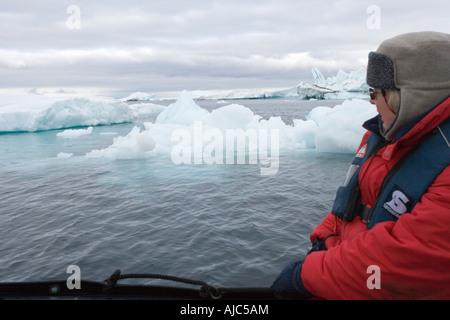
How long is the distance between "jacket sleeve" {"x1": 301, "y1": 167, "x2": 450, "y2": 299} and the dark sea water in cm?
316

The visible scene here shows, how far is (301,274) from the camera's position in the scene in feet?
5.51

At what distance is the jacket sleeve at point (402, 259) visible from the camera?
4.36 feet

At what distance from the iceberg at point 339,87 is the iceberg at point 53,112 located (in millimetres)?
67376

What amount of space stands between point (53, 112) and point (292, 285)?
100ft

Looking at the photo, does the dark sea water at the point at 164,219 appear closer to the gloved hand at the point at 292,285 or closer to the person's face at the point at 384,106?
the gloved hand at the point at 292,285

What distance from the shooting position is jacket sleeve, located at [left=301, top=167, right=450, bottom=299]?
133 centimetres

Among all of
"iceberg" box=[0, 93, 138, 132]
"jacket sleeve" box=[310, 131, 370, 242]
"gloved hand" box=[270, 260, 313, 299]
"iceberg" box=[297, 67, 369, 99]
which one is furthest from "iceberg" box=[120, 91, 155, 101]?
"gloved hand" box=[270, 260, 313, 299]

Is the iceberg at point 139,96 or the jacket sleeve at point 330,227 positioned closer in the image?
the jacket sleeve at point 330,227

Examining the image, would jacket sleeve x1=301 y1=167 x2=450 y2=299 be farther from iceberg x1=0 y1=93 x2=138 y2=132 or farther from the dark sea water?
iceberg x1=0 y1=93 x2=138 y2=132

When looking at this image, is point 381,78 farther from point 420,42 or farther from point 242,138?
point 242,138

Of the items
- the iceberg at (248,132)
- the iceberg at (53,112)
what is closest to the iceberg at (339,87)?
the iceberg at (53,112)

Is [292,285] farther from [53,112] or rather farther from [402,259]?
[53,112]

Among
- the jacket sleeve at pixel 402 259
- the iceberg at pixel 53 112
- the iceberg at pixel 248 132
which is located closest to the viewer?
the jacket sleeve at pixel 402 259
